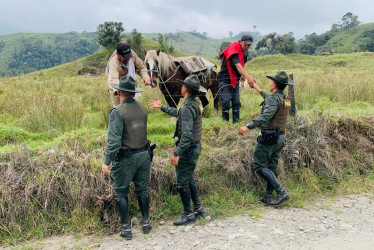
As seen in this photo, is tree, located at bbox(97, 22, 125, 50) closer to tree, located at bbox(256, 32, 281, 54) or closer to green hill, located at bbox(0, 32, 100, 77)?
Answer: tree, located at bbox(256, 32, 281, 54)

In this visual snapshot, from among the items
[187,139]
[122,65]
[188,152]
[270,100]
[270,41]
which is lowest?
[188,152]

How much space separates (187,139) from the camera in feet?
13.1

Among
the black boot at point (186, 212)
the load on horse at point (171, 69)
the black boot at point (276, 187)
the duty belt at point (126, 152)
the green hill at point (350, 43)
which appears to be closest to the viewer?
the duty belt at point (126, 152)

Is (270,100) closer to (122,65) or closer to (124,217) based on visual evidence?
(124,217)

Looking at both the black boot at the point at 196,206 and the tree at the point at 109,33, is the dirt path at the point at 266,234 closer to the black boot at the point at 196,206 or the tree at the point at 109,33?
the black boot at the point at 196,206

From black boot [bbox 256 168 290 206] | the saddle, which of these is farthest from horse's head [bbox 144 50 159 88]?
black boot [bbox 256 168 290 206]

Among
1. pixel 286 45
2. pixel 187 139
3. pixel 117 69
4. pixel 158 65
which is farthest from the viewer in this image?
pixel 286 45

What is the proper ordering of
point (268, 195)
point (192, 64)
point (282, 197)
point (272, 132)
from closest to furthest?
1. point (272, 132)
2. point (282, 197)
3. point (268, 195)
4. point (192, 64)

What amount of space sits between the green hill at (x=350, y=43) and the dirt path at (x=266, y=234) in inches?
2814

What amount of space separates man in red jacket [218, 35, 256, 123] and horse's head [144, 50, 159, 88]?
1588 mm

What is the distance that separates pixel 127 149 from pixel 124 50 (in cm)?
249

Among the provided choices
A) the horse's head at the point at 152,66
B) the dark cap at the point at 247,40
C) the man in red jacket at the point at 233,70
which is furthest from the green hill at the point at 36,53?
the dark cap at the point at 247,40

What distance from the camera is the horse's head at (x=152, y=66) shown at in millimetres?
6820

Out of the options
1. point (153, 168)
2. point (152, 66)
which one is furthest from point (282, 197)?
point (152, 66)
